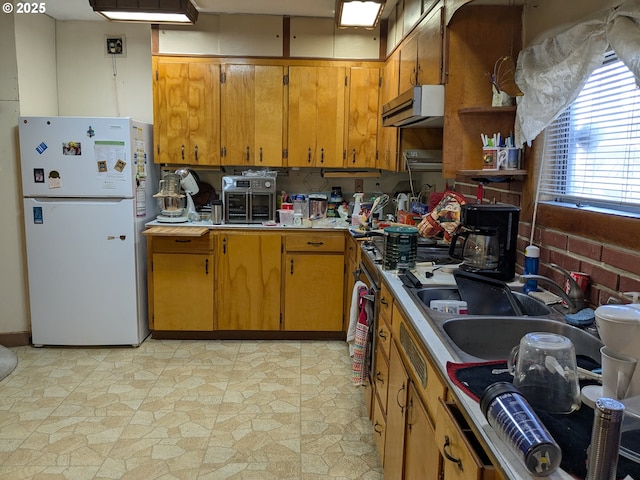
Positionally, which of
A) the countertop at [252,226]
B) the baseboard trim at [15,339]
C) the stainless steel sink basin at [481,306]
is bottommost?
the baseboard trim at [15,339]

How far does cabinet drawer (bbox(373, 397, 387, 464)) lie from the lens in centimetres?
229

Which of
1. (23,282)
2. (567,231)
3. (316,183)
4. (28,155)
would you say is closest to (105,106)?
(28,155)

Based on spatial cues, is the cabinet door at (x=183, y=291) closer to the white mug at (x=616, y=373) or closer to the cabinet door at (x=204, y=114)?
the cabinet door at (x=204, y=114)

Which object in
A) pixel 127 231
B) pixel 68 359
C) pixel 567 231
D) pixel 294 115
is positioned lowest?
pixel 68 359

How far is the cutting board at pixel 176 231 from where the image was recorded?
3693 millimetres

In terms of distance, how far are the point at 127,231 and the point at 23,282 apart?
0.90 meters

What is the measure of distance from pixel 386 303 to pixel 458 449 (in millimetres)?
1127

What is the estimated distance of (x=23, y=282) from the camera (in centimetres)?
386

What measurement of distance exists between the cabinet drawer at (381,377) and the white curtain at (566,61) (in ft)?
3.65

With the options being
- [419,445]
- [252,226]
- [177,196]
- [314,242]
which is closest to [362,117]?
[314,242]

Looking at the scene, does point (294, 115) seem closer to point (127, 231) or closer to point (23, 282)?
point (127, 231)

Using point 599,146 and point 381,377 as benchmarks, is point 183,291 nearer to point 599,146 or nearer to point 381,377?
point 381,377

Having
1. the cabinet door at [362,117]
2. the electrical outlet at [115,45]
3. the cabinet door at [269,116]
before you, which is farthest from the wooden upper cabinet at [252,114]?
the electrical outlet at [115,45]

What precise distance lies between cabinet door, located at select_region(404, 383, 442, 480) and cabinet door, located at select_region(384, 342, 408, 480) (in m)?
0.07
